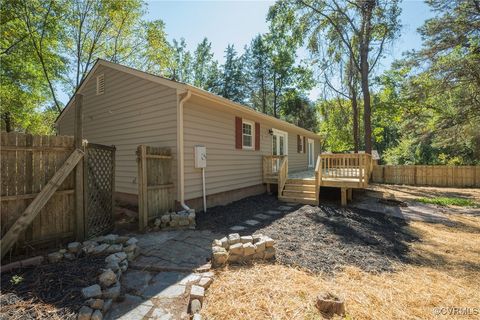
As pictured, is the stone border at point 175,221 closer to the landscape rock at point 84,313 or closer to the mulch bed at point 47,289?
the mulch bed at point 47,289

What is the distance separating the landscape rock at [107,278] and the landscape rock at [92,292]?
A: 0.15m

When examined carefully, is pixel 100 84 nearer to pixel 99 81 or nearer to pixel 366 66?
pixel 99 81

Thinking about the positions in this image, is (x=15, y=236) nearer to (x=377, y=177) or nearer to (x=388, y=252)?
(x=388, y=252)

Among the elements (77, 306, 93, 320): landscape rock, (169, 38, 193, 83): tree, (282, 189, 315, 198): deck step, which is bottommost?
(77, 306, 93, 320): landscape rock

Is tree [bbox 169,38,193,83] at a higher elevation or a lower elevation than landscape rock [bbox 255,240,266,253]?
higher

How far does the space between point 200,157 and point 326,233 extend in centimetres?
364

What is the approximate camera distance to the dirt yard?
2.55 m

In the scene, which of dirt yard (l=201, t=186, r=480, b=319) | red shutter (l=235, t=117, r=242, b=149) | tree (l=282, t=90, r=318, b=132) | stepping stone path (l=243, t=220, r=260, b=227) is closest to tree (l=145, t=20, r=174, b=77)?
tree (l=282, t=90, r=318, b=132)

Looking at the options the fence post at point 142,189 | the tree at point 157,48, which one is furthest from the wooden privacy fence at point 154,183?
the tree at point 157,48

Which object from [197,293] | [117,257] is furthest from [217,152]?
[197,293]

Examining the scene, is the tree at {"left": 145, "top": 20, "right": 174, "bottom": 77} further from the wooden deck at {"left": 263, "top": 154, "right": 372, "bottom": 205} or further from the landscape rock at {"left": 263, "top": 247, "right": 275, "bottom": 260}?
the landscape rock at {"left": 263, "top": 247, "right": 275, "bottom": 260}

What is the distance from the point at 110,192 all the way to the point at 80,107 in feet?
6.04

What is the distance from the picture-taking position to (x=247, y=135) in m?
9.10

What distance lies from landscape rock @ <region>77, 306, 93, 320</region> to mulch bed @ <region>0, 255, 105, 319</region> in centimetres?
6
